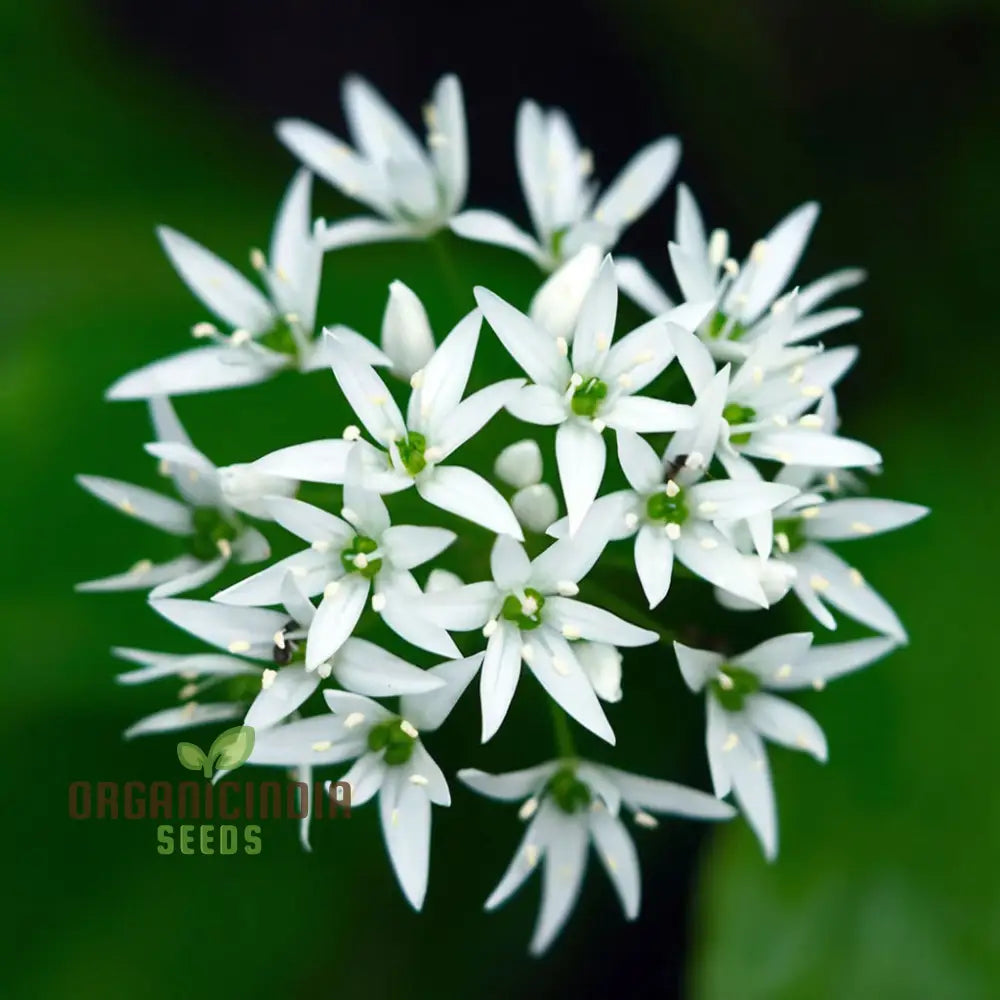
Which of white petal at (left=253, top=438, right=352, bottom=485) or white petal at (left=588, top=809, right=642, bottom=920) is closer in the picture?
white petal at (left=253, top=438, right=352, bottom=485)

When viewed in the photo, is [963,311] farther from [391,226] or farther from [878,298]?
[391,226]

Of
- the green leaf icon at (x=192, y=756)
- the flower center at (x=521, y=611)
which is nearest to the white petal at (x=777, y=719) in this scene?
the flower center at (x=521, y=611)

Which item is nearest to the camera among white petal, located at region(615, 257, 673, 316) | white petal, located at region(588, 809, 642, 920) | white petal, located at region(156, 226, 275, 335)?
white petal, located at region(588, 809, 642, 920)

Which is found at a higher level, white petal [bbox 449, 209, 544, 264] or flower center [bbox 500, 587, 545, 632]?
white petal [bbox 449, 209, 544, 264]

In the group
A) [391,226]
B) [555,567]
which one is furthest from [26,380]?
[555,567]

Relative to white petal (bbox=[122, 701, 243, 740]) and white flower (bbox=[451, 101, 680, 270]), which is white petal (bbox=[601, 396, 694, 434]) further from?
white petal (bbox=[122, 701, 243, 740])

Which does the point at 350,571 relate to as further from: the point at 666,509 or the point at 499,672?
the point at 666,509

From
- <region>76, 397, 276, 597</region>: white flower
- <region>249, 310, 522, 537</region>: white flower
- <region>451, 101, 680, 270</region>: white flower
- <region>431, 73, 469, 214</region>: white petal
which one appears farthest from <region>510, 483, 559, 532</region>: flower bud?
<region>431, 73, 469, 214</region>: white petal
